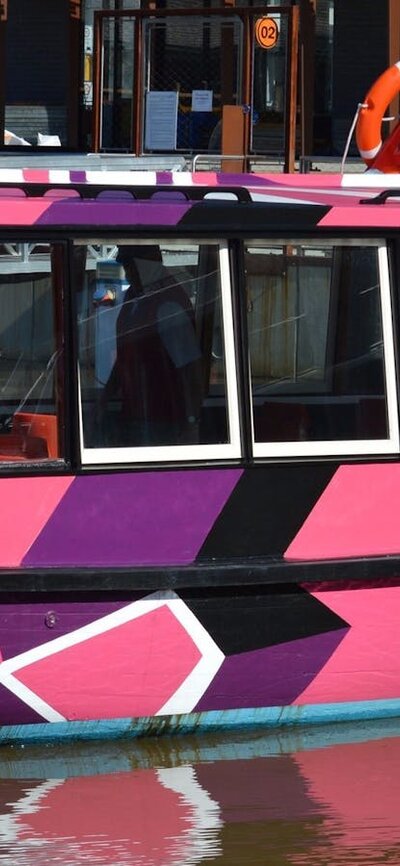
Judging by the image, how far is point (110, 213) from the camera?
16.4 feet

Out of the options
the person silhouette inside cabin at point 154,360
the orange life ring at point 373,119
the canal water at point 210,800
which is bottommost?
the canal water at point 210,800

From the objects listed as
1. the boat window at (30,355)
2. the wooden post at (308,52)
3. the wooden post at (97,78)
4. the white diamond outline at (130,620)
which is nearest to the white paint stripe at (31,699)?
the white diamond outline at (130,620)

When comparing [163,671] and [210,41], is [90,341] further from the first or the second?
[210,41]

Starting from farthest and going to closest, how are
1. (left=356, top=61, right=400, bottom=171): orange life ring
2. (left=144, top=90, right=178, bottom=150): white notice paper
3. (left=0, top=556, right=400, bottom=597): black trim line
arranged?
1. (left=144, top=90, right=178, bottom=150): white notice paper
2. (left=356, top=61, right=400, bottom=171): orange life ring
3. (left=0, top=556, right=400, bottom=597): black trim line

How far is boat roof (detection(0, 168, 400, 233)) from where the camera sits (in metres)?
4.98

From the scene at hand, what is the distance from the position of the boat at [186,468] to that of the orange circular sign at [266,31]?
8.21 m

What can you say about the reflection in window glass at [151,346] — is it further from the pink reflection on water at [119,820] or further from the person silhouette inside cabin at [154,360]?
the pink reflection on water at [119,820]

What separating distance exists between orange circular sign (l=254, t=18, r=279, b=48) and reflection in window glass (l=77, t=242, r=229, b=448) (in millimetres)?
8506

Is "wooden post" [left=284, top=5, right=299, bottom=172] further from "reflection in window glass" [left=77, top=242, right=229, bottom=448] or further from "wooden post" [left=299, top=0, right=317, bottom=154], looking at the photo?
"reflection in window glass" [left=77, top=242, right=229, bottom=448]

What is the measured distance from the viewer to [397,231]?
5312mm

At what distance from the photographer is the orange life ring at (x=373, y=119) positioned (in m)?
6.15

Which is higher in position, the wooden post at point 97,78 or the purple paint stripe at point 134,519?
the wooden post at point 97,78

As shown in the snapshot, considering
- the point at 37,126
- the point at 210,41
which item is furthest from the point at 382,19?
the point at 210,41

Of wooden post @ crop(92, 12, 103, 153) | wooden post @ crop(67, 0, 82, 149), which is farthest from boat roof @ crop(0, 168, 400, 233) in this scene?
wooden post @ crop(67, 0, 82, 149)
